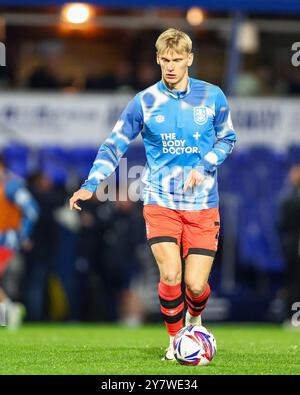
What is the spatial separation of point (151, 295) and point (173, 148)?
10.6m

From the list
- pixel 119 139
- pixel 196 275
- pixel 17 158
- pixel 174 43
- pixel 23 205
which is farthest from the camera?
pixel 17 158

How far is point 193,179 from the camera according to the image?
10.2 meters

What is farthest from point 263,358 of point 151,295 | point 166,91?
point 151,295

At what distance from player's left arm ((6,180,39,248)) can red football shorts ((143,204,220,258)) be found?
7.75 meters

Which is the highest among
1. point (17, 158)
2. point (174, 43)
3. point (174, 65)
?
point (174, 43)

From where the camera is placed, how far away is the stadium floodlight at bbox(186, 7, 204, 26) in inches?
855

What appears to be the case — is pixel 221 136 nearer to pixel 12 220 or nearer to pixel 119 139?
pixel 119 139

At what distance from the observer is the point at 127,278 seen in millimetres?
21094

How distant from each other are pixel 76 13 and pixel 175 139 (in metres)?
11.6

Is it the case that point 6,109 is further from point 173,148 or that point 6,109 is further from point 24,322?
point 173,148

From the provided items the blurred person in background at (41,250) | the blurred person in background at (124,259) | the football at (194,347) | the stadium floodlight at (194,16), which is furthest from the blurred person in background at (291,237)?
the football at (194,347)

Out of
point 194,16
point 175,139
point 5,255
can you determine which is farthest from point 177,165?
point 194,16

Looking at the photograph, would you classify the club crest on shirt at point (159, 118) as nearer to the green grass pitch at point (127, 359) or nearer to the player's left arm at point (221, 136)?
the player's left arm at point (221, 136)

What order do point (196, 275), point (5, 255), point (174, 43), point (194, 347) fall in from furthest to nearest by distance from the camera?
point (5, 255) < point (196, 275) < point (174, 43) < point (194, 347)
